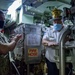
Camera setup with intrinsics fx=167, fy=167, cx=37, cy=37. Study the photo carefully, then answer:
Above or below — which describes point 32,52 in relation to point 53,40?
below

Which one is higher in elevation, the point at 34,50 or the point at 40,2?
the point at 40,2

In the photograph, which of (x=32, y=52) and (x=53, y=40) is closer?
(x=53, y=40)

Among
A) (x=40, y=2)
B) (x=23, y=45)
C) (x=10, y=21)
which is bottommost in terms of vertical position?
(x=23, y=45)

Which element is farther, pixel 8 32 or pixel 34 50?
pixel 8 32

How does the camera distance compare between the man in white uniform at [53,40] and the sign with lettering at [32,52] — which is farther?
the sign with lettering at [32,52]

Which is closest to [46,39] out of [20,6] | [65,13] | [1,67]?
[65,13]

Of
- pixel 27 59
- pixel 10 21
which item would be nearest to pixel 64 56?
pixel 27 59

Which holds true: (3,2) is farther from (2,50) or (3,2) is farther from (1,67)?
(2,50)

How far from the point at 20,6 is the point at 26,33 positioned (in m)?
1.11

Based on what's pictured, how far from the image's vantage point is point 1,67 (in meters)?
2.66

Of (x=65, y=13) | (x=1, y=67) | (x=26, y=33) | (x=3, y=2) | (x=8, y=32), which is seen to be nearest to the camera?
(x=65, y=13)

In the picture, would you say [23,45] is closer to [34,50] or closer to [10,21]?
[34,50]

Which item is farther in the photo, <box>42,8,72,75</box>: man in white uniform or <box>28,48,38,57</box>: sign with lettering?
<box>28,48,38,57</box>: sign with lettering

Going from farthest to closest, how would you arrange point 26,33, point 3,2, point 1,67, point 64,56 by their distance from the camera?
point 3,2, point 26,33, point 1,67, point 64,56
